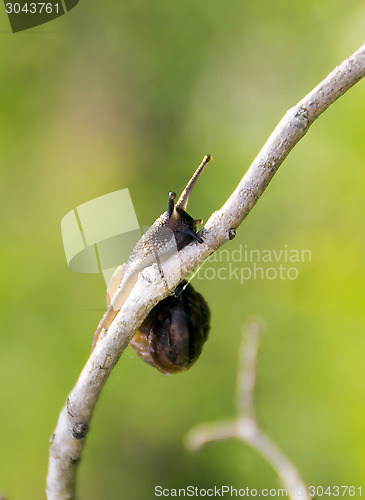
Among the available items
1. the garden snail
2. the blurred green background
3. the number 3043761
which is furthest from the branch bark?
the number 3043761

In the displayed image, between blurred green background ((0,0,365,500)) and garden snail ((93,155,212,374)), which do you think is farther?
blurred green background ((0,0,365,500))

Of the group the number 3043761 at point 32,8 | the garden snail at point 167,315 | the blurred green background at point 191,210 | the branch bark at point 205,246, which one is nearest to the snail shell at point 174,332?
the garden snail at point 167,315

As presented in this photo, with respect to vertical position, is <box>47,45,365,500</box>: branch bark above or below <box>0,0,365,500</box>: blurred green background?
below

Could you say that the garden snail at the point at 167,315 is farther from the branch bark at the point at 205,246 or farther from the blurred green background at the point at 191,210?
the blurred green background at the point at 191,210

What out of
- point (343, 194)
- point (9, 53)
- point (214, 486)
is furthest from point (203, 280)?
point (9, 53)

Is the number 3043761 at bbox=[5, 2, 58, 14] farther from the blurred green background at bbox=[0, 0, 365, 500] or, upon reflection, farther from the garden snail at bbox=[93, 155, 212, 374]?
the garden snail at bbox=[93, 155, 212, 374]

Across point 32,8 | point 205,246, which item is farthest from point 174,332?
point 32,8

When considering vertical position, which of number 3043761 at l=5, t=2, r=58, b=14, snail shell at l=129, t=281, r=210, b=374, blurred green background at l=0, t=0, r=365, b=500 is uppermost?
number 3043761 at l=5, t=2, r=58, b=14
